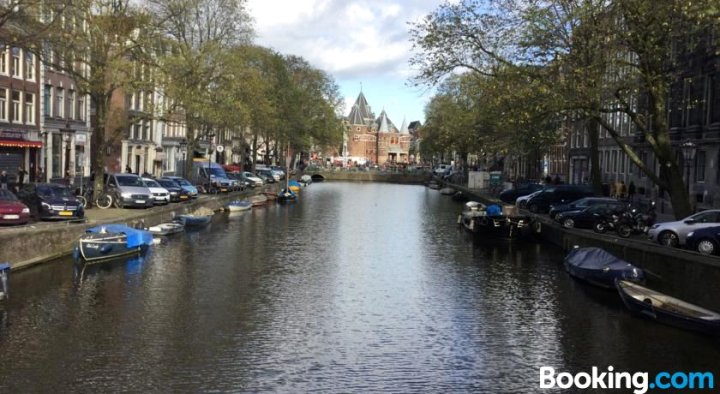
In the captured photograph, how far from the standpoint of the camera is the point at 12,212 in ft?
88.4

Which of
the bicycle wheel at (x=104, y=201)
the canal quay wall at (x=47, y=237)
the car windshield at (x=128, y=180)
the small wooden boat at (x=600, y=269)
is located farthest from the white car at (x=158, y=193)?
the small wooden boat at (x=600, y=269)

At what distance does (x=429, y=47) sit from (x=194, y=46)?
2947 cm

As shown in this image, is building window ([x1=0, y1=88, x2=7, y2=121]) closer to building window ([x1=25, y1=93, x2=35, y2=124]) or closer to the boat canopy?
building window ([x1=25, y1=93, x2=35, y2=124])

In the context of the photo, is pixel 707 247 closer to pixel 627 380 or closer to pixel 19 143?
pixel 627 380

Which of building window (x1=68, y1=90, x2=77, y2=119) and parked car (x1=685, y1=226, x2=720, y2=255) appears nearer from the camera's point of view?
parked car (x1=685, y1=226, x2=720, y2=255)

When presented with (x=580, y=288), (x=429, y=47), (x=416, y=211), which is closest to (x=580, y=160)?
(x=416, y=211)

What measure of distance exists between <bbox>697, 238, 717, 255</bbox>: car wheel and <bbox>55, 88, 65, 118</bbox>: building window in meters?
44.4

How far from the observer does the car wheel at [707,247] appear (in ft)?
85.9

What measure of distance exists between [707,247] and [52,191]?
26.9m

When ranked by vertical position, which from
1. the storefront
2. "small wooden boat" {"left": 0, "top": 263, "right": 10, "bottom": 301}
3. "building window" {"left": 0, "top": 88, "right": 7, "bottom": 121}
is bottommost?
"small wooden boat" {"left": 0, "top": 263, "right": 10, "bottom": 301}

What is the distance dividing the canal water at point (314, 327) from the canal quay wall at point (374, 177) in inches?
3742

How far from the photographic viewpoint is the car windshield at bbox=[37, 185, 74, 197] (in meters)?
30.9

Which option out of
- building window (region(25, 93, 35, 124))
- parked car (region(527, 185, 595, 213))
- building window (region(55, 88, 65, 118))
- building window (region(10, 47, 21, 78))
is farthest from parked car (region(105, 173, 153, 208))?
parked car (region(527, 185, 595, 213))

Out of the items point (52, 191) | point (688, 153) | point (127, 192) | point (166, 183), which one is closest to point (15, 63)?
point (166, 183)
